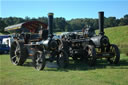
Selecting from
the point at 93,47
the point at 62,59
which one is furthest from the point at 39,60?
the point at 93,47

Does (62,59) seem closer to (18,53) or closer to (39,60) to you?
(39,60)

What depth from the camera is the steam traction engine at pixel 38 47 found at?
Answer: 809cm

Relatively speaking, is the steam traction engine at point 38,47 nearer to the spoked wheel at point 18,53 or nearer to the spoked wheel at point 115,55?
the spoked wheel at point 18,53

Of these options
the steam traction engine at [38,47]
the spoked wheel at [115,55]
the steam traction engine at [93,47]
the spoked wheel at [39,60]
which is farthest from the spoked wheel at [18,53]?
the spoked wheel at [115,55]

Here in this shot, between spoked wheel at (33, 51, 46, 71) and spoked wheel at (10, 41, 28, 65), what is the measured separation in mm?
1508

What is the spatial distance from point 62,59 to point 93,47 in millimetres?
1482

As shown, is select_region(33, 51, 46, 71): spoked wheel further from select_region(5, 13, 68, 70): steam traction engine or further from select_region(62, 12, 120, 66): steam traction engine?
select_region(62, 12, 120, 66): steam traction engine

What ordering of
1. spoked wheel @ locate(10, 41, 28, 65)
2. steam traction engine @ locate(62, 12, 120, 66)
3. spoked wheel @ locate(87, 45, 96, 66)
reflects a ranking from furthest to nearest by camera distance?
spoked wheel @ locate(10, 41, 28, 65)
steam traction engine @ locate(62, 12, 120, 66)
spoked wheel @ locate(87, 45, 96, 66)

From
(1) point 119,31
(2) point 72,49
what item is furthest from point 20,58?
(1) point 119,31

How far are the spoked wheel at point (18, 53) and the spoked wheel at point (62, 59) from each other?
6.48 feet

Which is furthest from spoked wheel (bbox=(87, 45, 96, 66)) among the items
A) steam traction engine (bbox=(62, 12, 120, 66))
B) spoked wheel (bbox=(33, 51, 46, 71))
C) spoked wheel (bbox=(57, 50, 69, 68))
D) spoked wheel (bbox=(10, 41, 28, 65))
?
spoked wheel (bbox=(10, 41, 28, 65))

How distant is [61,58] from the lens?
27.3ft

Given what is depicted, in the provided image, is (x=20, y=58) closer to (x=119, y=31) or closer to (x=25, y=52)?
(x=25, y=52)

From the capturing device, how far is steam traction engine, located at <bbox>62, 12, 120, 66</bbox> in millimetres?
8570
